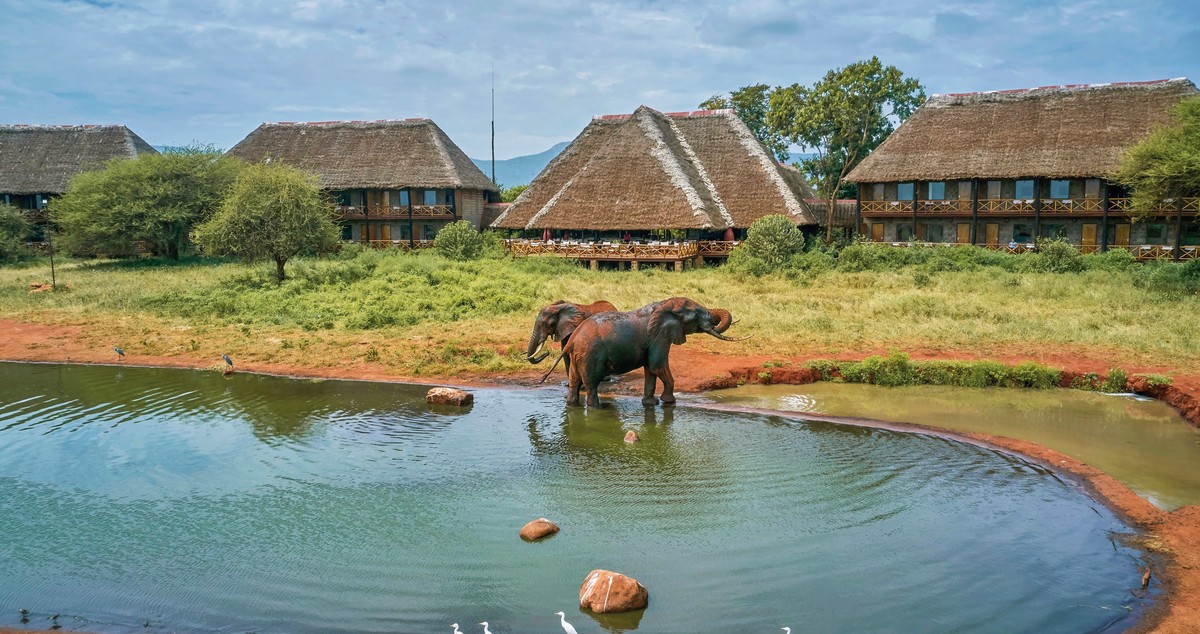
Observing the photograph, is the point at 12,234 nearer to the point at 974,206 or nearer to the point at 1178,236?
the point at 974,206

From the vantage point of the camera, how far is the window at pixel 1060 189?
34.7 meters

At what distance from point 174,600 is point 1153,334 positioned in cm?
1794

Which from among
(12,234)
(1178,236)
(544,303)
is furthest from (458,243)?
(1178,236)

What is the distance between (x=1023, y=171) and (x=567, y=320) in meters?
26.5

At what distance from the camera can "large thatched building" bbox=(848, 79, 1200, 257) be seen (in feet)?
109

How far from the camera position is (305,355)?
18.1m

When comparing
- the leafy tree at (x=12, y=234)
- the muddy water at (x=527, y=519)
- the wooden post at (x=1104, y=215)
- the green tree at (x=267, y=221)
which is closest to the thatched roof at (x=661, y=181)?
the green tree at (x=267, y=221)

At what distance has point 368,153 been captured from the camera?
4406 centimetres

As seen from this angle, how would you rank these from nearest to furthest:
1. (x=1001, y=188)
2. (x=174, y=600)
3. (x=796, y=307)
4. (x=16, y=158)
A: 1. (x=174, y=600)
2. (x=796, y=307)
3. (x=1001, y=188)
4. (x=16, y=158)

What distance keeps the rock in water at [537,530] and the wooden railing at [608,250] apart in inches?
1019

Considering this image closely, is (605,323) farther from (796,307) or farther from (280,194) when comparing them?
(280,194)

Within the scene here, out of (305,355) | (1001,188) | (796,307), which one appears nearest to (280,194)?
(305,355)

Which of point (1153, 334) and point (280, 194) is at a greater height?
point (280, 194)

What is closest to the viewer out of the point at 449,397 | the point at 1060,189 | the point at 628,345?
the point at 628,345
